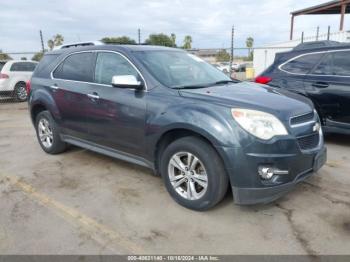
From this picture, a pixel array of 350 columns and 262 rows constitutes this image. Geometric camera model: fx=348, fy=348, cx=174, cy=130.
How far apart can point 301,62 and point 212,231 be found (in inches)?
160

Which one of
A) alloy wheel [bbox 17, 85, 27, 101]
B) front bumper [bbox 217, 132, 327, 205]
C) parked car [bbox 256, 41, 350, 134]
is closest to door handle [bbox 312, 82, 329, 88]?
parked car [bbox 256, 41, 350, 134]

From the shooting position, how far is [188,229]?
3.29 m

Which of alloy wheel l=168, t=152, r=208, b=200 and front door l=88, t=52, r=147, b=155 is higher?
front door l=88, t=52, r=147, b=155

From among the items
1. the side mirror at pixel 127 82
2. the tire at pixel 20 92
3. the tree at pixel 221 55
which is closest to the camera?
the side mirror at pixel 127 82

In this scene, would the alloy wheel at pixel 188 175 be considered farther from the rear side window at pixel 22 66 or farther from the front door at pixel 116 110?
the rear side window at pixel 22 66

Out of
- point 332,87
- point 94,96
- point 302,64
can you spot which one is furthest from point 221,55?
point 94,96

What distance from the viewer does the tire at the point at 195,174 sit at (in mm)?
3330

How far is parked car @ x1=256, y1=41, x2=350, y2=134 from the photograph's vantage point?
18.2 feet

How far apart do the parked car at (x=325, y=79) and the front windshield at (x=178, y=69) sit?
193 centimetres

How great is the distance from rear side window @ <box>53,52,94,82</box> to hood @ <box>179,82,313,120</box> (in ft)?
5.42

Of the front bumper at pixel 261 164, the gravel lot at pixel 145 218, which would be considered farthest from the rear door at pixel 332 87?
the front bumper at pixel 261 164

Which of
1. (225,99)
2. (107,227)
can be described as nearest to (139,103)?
(225,99)

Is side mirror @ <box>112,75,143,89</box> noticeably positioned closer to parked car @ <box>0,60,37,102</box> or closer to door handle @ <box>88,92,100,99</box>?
door handle @ <box>88,92,100,99</box>

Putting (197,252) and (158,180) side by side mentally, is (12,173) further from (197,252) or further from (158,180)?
(197,252)
